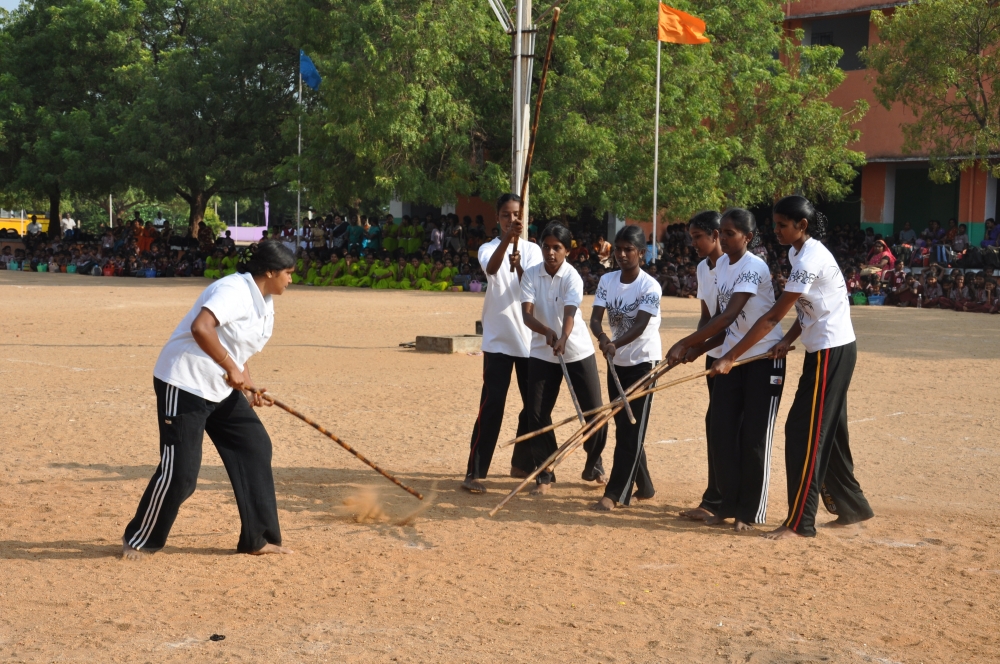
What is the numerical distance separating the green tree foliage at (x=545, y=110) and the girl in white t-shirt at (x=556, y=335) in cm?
1803

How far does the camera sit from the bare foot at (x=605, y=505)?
6289mm

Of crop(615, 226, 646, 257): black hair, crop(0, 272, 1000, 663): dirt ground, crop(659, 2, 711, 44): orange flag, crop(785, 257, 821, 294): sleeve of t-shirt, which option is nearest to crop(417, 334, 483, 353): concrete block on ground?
crop(0, 272, 1000, 663): dirt ground

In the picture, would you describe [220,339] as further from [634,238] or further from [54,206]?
[54,206]

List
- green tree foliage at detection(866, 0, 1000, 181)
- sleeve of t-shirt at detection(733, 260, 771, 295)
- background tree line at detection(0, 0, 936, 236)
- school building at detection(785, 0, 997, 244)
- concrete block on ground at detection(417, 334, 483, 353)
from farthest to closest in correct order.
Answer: school building at detection(785, 0, 997, 244) → background tree line at detection(0, 0, 936, 236) → green tree foliage at detection(866, 0, 1000, 181) → concrete block on ground at detection(417, 334, 483, 353) → sleeve of t-shirt at detection(733, 260, 771, 295)

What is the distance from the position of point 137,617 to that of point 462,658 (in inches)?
54.1

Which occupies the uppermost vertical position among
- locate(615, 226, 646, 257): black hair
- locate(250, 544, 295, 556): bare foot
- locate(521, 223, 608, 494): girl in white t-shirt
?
locate(615, 226, 646, 257): black hair

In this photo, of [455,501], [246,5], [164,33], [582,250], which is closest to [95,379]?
[455,501]

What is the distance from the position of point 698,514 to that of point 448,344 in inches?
307

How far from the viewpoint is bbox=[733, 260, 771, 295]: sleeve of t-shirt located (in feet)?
19.1

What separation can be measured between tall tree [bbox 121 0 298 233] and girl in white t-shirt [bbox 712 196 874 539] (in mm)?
28972

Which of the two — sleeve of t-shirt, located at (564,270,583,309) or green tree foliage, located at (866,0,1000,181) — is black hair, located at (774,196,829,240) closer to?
sleeve of t-shirt, located at (564,270,583,309)

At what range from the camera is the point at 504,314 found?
6.76m

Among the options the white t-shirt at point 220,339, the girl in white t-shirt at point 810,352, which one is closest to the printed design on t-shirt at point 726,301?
the girl in white t-shirt at point 810,352

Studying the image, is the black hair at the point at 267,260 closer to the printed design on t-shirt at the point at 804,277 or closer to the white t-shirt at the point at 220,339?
the white t-shirt at the point at 220,339
